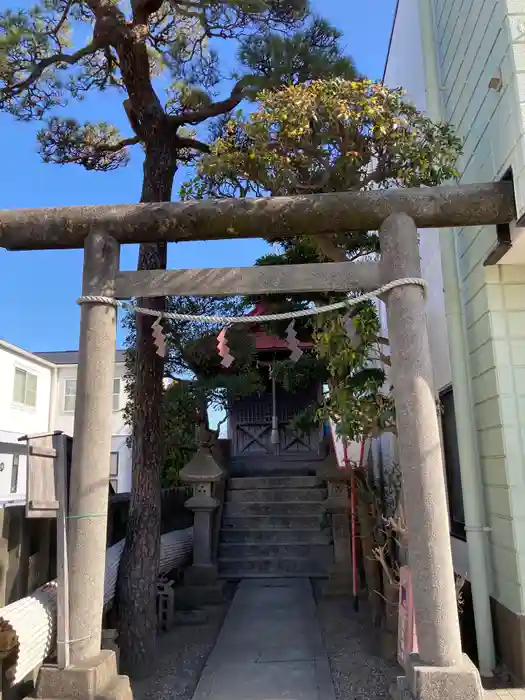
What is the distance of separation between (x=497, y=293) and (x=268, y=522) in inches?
246

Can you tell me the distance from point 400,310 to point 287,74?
328 centimetres

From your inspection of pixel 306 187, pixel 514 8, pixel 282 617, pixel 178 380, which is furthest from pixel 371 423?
pixel 178 380

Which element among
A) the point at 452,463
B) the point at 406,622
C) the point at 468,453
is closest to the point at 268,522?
the point at 452,463

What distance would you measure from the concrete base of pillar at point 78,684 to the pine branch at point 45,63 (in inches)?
253

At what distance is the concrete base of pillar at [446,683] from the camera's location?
3248 mm

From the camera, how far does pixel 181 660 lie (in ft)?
17.9

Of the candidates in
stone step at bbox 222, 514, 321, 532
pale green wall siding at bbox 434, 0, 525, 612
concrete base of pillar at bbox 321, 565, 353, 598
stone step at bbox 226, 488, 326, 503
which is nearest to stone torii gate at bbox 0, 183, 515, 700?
pale green wall siding at bbox 434, 0, 525, 612

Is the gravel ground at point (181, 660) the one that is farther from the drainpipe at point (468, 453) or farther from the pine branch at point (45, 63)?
the pine branch at point (45, 63)

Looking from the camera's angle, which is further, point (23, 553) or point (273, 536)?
point (273, 536)

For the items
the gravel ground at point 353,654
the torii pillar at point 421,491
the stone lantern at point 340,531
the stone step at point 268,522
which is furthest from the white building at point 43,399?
the torii pillar at point 421,491

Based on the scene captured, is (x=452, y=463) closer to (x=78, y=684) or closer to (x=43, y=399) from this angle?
(x=78, y=684)

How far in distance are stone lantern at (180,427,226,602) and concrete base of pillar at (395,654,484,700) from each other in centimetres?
459

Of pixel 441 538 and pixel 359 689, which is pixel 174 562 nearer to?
pixel 359 689

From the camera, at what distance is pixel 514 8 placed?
13.6 ft
